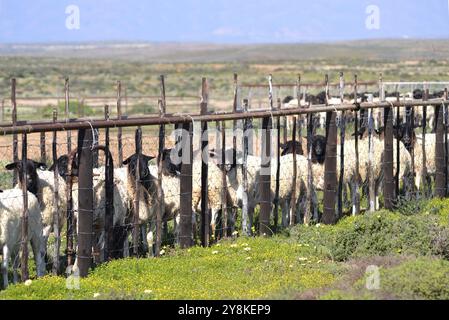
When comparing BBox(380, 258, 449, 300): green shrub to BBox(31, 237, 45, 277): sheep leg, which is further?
BBox(31, 237, 45, 277): sheep leg

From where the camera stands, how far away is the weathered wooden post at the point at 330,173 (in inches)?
645

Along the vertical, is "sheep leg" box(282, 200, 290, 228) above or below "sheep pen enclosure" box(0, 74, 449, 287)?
below

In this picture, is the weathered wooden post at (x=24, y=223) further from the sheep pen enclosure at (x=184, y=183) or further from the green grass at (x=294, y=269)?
the green grass at (x=294, y=269)

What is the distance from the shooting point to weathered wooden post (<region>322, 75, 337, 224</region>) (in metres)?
16.4

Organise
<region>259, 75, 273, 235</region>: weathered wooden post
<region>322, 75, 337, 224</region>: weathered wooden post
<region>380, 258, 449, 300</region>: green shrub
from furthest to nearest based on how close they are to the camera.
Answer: <region>322, 75, 337, 224</region>: weathered wooden post < <region>259, 75, 273, 235</region>: weathered wooden post < <region>380, 258, 449, 300</region>: green shrub

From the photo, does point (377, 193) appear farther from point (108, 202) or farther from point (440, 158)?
point (108, 202)

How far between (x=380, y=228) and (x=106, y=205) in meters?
3.58

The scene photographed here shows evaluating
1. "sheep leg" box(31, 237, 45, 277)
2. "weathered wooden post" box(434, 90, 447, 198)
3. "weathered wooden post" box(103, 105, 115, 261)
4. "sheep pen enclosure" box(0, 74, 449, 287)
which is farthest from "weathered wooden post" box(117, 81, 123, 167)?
"weathered wooden post" box(434, 90, 447, 198)

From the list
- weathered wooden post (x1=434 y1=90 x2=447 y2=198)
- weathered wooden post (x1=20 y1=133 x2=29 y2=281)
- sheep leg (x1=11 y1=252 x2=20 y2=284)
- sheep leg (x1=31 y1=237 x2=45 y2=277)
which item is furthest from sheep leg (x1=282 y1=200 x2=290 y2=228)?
weathered wooden post (x1=20 y1=133 x2=29 y2=281)

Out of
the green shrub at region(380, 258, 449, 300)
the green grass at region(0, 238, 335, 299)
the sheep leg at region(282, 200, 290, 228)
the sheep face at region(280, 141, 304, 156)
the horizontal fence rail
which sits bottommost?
the sheep leg at region(282, 200, 290, 228)

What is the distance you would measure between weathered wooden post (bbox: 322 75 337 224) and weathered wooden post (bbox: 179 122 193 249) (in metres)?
A: 3.41

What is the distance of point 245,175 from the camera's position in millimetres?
15516

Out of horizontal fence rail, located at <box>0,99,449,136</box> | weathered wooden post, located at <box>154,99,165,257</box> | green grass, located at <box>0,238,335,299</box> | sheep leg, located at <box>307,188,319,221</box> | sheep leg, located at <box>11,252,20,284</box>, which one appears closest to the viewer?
green grass, located at <box>0,238,335,299</box>

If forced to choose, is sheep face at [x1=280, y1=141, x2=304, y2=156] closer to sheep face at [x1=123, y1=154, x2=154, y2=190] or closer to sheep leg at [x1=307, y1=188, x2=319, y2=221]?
sheep leg at [x1=307, y1=188, x2=319, y2=221]
